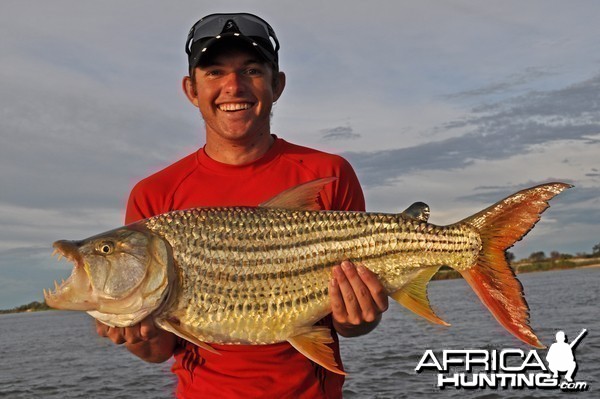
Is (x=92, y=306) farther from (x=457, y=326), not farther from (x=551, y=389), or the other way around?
(x=457, y=326)

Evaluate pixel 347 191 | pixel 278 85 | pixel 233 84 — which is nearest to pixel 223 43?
pixel 233 84

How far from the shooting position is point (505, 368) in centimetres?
1986

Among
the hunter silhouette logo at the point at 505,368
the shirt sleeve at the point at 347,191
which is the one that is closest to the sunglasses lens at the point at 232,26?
the shirt sleeve at the point at 347,191

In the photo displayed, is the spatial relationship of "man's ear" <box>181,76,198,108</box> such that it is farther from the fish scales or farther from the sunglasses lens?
the fish scales

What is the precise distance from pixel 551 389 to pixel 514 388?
3.22 ft

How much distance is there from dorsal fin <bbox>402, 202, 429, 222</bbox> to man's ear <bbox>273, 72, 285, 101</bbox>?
155cm

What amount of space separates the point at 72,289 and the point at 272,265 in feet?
4.52

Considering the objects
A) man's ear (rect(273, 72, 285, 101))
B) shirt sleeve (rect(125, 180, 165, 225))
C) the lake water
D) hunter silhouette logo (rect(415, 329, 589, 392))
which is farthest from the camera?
hunter silhouette logo (rect(415, 329, 589, 392))

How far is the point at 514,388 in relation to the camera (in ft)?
59.6

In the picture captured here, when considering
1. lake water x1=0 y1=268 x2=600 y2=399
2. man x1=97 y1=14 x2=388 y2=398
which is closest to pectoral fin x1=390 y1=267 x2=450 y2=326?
man x1=97 y1=14 x2=388 y2=398

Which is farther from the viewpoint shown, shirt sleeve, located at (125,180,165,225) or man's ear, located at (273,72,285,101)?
man's ear, located at (273,72,285,101)

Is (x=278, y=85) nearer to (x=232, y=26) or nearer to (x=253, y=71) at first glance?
(x=253, y=71)

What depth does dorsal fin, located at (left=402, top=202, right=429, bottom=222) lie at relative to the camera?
5.05 meters

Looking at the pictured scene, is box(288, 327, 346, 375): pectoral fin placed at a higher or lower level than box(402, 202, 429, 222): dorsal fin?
lower
